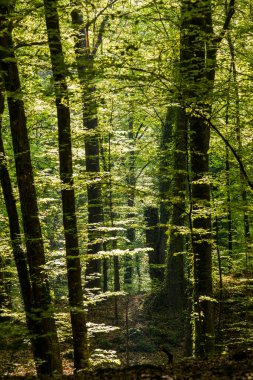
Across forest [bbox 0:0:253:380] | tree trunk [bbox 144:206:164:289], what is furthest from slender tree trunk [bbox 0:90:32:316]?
tree trunk [bbox 144:206:164:289]

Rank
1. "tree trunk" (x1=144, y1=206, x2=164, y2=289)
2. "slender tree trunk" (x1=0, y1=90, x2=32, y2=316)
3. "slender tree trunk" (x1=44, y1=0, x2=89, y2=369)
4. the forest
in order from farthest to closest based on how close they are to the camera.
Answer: "tree trunk" (x1=144, y1=206, x2=164, y2=289) → "slender tree trunk" (x1=0, y1=90, x2=32, y2=316) → "slender tree trunk" (x1=44, y1=0, x2=89, y2=369) → the forest

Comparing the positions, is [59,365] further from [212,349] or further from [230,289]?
[230,289]

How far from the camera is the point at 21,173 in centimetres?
749

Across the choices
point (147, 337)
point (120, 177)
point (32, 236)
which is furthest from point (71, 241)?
point (147, 337)

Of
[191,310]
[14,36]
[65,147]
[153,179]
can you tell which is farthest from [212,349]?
[153,179]

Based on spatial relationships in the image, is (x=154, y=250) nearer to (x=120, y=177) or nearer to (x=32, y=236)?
(x=120, y=177)

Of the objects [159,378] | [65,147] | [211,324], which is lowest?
[211,324]

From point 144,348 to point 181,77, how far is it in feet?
31.9

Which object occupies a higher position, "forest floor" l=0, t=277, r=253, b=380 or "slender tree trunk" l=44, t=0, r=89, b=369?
"slender tree trunk" l=44, t=0, r=89, b=369

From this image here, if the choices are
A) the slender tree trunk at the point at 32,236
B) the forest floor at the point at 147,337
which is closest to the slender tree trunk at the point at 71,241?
the forest floor at the point at 147,337

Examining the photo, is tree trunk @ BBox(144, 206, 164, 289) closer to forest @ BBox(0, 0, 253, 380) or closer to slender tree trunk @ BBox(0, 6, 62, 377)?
forest @ BBox(0, 0, 253, 380)

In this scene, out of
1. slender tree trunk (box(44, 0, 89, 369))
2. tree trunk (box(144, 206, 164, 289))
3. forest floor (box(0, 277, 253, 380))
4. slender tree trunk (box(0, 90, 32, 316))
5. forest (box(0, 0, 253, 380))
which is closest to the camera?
forest (box(0, 0, 253, 380))

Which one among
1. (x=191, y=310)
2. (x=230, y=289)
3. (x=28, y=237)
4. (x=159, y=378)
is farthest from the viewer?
(x=230, y=289)

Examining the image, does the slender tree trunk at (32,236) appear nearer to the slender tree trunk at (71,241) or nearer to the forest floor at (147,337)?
the forest floor at (147,337)
